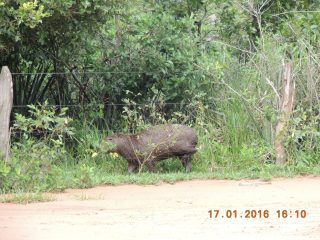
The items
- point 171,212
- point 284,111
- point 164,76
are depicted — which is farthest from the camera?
point 164,76

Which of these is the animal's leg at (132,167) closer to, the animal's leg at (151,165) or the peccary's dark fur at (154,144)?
the peccary's dark fur at (154,144)

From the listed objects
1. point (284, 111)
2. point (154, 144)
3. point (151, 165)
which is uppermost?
point (284, 111)

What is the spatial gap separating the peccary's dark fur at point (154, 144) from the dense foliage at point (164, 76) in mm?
402

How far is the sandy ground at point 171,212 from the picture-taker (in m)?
7.14

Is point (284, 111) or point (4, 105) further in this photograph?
point (284, 111)

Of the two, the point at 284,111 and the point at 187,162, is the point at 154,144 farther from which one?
the point at 284,111

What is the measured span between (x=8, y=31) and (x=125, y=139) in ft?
7.84
